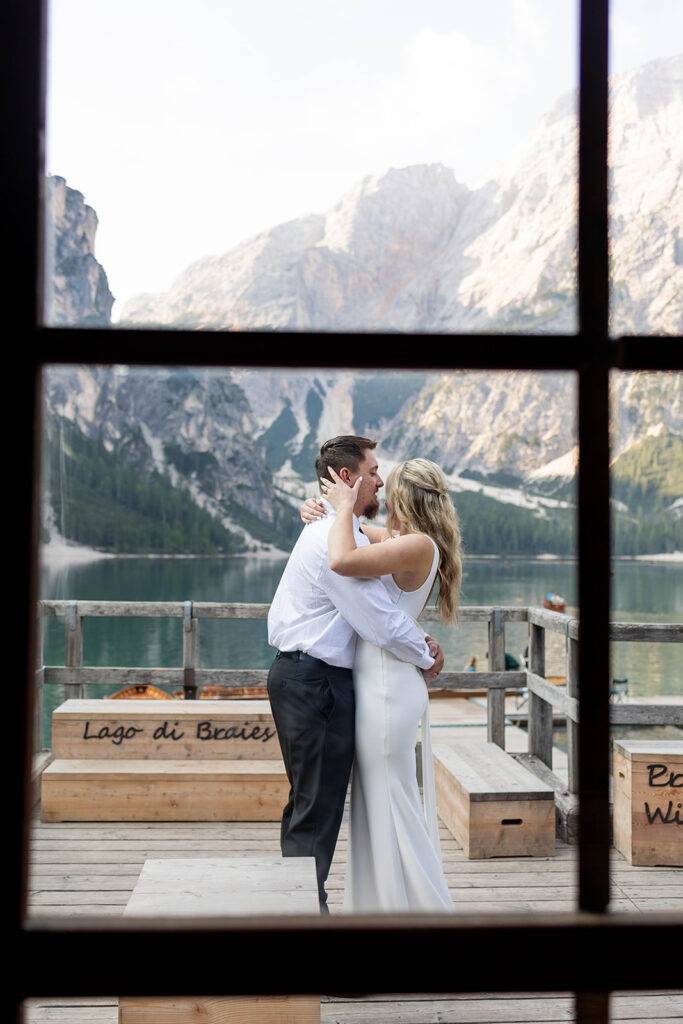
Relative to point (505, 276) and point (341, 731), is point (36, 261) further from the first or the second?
point (505, 276)

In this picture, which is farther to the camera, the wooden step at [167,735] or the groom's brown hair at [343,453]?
the wooden step at [167,735]

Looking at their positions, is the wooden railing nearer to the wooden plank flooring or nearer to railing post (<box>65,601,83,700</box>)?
railing post (<box>65,601,83,700</box>)

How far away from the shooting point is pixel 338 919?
724 millimetres

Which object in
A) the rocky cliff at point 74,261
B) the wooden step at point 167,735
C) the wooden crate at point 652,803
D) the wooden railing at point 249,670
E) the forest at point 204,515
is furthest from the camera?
the rocky cliff at point 74,261

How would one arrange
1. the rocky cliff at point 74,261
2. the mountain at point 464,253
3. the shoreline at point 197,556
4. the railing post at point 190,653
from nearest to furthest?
the railing post at point 190,653, the shoreline at point 197,556, the rocky cliff at point 74,261, the mountain at point 464,253

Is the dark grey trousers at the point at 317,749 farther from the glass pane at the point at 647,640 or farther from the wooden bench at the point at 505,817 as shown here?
the wooden bench at the point at 505,817

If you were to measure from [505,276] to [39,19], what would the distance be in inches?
6924

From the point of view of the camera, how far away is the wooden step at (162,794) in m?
4.04

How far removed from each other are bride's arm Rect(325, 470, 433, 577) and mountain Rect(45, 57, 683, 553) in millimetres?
99054

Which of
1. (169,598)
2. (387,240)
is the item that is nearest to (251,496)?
(169,598)

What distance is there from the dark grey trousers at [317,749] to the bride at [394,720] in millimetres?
53

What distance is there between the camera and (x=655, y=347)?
827 millimetres

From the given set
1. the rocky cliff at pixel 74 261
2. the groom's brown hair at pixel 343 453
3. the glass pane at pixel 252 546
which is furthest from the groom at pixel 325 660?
the rocky cliff at pixel 74 261

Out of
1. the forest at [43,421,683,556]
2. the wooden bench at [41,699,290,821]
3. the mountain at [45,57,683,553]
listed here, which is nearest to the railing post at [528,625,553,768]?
the wooden bench at [41,699,290,821]
